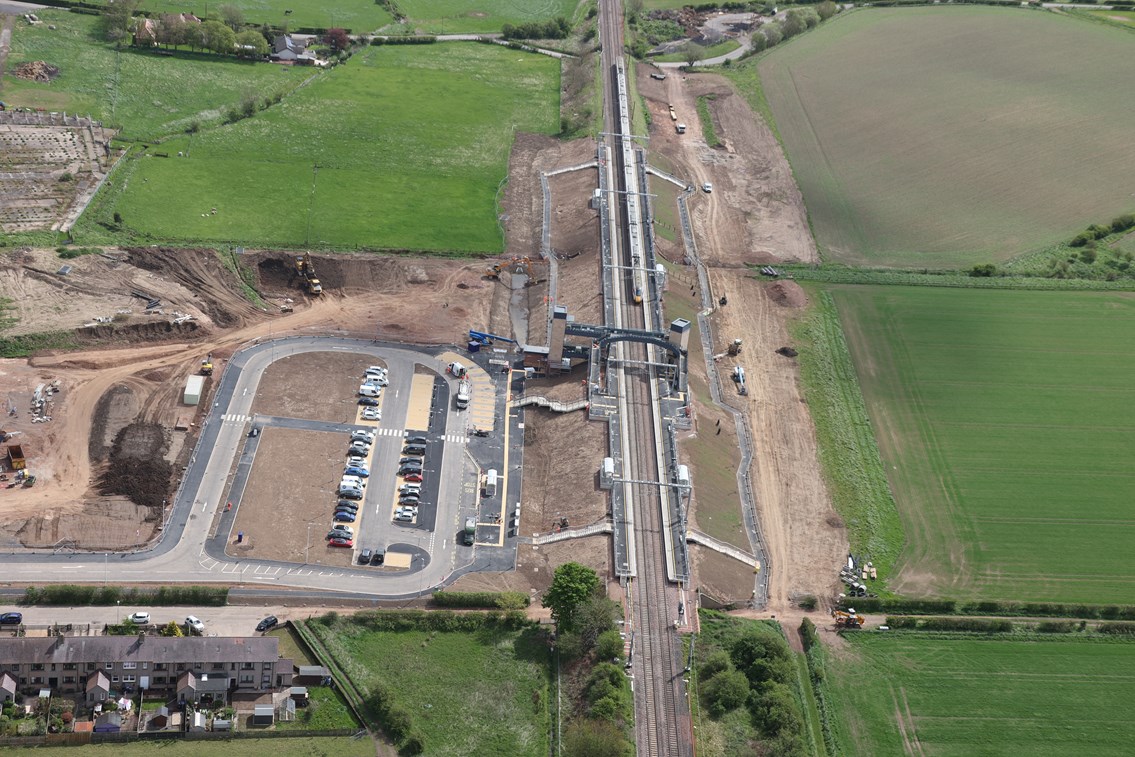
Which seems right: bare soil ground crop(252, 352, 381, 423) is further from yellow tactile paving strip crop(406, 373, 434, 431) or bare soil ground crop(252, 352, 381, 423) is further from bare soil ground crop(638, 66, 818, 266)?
bare soil ground crop(638, 66, 818, 266)

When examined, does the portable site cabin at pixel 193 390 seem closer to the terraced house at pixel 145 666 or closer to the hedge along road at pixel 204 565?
the hedge along road at pixel 204 565

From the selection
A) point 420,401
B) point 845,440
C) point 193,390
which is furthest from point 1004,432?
point 193,390

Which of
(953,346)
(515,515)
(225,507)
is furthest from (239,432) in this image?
(953,346)

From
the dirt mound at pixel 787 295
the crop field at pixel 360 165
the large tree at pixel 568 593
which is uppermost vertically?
the crop field at pixel 360 165

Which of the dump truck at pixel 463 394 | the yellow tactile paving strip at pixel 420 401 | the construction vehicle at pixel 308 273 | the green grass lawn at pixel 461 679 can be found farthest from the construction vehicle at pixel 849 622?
the construction vehicle at pixel 308 273

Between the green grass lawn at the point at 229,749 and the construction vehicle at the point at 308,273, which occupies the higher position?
the construction vehicle at the point at 308,273

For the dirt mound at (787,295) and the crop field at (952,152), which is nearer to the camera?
the dirt mound at (787,295)

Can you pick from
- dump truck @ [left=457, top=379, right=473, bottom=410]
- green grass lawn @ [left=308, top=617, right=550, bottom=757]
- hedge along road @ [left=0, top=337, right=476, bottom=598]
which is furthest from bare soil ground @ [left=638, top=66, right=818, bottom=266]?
green grass lawn @ [left=308, top=617, right=550, bottom=757]
